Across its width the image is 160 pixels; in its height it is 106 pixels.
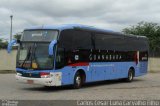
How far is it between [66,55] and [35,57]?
153 centimetres

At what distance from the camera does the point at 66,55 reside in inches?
821

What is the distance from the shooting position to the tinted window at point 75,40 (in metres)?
20.6

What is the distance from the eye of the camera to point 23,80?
20516mm

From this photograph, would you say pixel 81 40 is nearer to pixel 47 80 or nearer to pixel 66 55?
pixel 66 55

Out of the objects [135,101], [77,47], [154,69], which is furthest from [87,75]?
[154,69]

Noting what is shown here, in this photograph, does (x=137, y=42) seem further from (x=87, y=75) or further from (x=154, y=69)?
(x=154, y=69)

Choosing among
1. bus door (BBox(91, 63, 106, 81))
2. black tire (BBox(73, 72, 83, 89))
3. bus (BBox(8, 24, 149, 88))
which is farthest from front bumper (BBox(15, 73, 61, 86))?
bus door (BBox(91, 63, 106, 81))

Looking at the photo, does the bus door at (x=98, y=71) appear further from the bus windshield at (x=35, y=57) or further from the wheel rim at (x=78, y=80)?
the bus windshield at (x=35, y=57)

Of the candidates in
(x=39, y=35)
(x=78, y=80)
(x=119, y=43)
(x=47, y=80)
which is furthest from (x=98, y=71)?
(x=47, y=80)

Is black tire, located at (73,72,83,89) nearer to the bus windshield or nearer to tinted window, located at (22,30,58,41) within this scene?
the bus windshield

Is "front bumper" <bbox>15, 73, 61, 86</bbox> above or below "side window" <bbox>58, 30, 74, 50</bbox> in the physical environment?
below

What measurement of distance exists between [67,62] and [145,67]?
11546 mm

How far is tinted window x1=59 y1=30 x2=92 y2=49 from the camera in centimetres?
2064

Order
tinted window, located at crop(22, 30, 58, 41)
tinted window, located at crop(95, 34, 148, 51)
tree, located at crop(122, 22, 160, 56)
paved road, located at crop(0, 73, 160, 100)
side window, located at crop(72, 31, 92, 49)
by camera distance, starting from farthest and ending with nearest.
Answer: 1. tree, located at crop(122, 22, 160, 56)
2. tinted window, located at crop(95, 34, 148, 51)
3. side window, located at crop(72, 31, 92, 49)
4. tinted window, located at crop(22, 30, 58, 41)
5. paved road, located at crop(0, 73, 160, 100)
